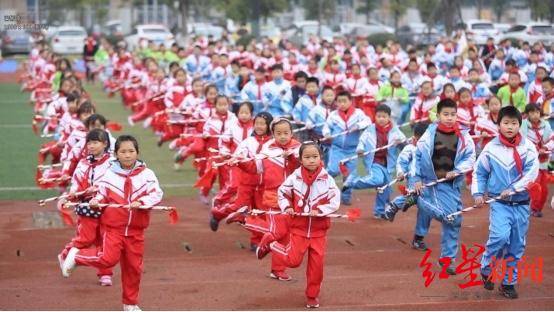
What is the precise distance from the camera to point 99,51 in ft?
127

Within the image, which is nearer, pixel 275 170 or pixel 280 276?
pixel 280 276

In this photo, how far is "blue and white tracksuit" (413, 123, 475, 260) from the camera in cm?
1079

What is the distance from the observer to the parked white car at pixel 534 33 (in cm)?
3391

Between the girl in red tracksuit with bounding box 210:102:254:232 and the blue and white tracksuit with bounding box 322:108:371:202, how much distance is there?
69.7 inches

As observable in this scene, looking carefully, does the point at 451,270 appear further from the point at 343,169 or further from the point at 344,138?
the point at 344,138

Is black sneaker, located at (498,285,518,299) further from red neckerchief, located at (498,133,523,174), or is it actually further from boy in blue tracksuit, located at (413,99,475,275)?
boy in blue tracksuit, located at (413,99,475,275)

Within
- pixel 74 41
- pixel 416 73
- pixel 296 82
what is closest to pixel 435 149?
pixel 296 82

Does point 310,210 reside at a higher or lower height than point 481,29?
lower

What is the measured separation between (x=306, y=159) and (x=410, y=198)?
221 cm

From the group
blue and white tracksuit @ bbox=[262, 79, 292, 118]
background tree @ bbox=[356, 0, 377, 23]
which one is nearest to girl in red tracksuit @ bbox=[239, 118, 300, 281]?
blue and white tracksuit @ bbox=[262, 79, 292, 118]

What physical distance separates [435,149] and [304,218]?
6.95ft

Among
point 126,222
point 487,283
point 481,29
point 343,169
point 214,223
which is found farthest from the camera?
point 481,29

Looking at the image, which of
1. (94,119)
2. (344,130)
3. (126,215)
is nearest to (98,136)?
(126,215)

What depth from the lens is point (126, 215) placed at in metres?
9.12
